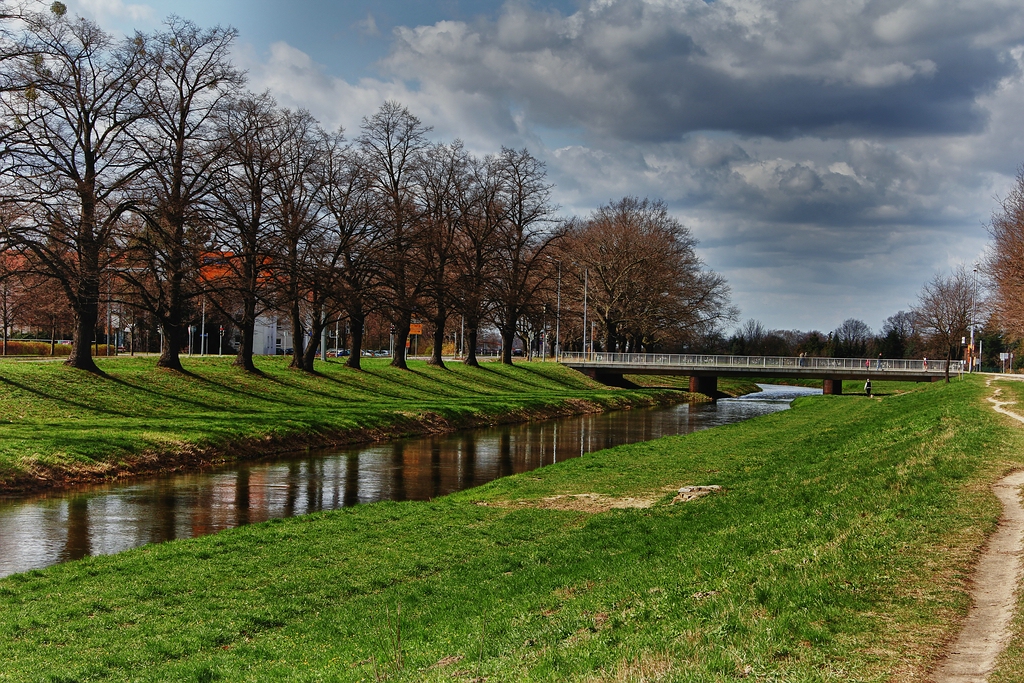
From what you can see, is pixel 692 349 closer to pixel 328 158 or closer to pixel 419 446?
pixel 328 158

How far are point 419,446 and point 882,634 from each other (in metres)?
27.7

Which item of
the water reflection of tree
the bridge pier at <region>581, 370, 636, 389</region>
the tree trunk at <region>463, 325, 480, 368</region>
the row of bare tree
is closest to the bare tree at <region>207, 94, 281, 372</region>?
the row of bare tree

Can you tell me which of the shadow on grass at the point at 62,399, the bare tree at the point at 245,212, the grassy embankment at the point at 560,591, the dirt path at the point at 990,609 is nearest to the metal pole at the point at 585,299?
the bare tree at the point at 245,212

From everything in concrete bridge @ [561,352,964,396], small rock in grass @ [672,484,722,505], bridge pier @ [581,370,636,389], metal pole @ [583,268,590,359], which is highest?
metal pole @ [583,268,590,359]

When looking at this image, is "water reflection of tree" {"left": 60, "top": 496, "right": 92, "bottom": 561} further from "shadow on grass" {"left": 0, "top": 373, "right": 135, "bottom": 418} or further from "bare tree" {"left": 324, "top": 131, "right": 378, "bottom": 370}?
"bare tree" {"left": 324, "top": 131, "right": 378, "bottom": 370}

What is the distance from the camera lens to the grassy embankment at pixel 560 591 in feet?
24.6

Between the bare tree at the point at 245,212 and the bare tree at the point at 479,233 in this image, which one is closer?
the bare tree at the point at 245,212

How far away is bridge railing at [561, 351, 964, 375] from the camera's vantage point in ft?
250

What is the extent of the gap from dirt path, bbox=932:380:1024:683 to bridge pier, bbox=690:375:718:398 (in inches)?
2762

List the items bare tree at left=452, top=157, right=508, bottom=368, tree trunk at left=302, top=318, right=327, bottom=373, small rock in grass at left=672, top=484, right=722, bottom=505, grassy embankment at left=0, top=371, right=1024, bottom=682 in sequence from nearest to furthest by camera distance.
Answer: grassy embankment at left=0, top=371, right=1024, bottom=682 → small rock in grass at left=672, top=484, right=722, bottom=505 → tree trunk at left=302, top=318, right=327, bottom=373 → bare tree at left=452, top=157, right=508, bottom=368

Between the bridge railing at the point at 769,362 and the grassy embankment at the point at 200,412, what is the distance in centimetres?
2078

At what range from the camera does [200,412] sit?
34906mm

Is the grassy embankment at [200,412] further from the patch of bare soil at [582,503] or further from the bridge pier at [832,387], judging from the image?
the bridge pier at [832,387]

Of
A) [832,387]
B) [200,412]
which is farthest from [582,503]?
[832,387]
